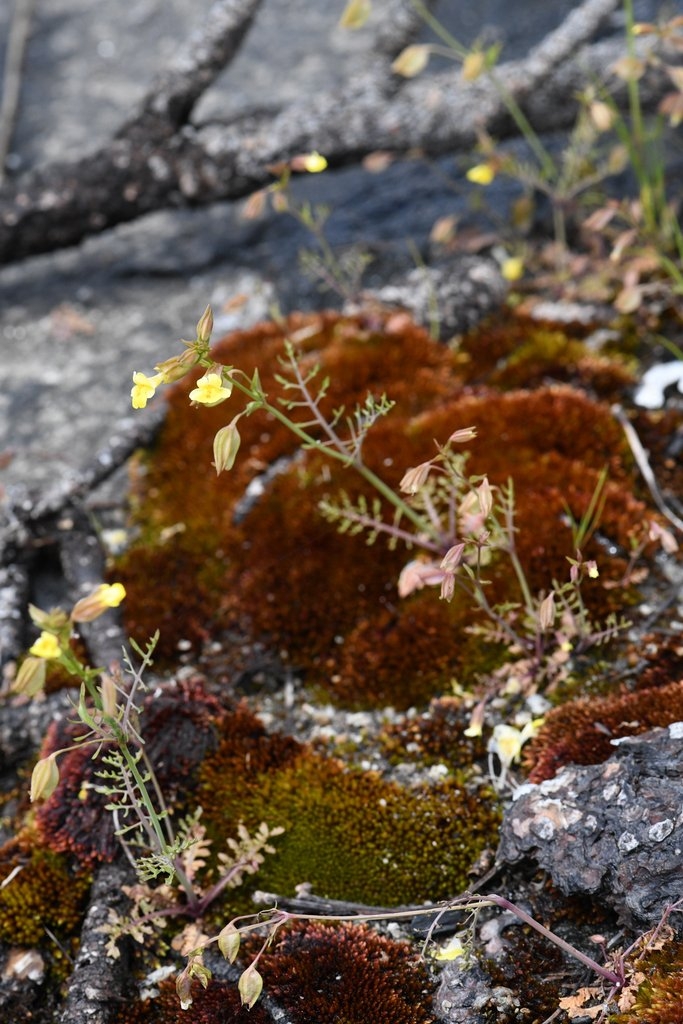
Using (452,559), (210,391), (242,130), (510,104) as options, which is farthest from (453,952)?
(242,130)

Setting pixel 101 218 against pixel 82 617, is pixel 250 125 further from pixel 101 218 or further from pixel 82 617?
Answer: pixel 82 617

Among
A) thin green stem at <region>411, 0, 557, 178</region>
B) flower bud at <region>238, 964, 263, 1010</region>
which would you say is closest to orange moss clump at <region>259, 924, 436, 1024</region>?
flower bud at <region>238, 964, 263, 1010</region>

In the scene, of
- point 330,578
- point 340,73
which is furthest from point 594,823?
point 340,73

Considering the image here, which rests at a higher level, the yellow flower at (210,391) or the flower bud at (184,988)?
the yellow flower at (210,391)

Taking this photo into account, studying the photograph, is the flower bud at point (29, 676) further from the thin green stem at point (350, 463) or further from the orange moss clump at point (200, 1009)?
the orange moss clump at point (200, 1009)

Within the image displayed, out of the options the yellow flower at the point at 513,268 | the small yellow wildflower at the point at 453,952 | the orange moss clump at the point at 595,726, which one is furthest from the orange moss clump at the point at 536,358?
the small yellow wildflower at the point at 453,952

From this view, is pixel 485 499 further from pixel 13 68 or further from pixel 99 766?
pixel 13 68
